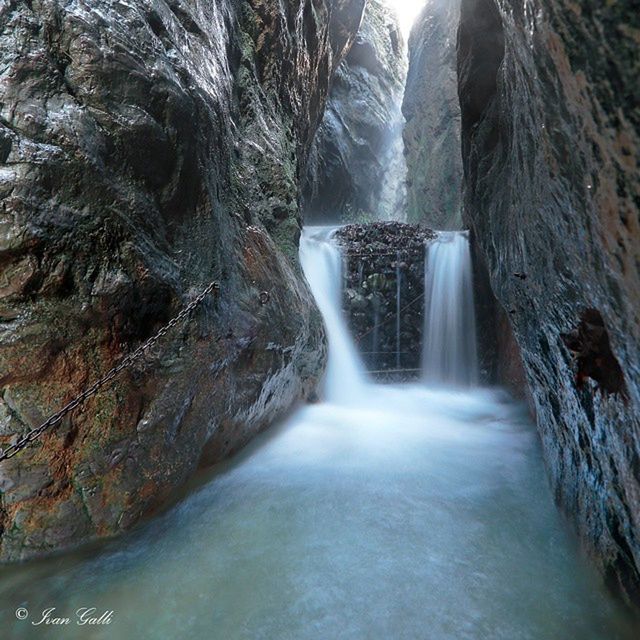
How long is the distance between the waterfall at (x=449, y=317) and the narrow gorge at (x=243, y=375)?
3.83 m

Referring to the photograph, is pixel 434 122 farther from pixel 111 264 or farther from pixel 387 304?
pixel 111 264

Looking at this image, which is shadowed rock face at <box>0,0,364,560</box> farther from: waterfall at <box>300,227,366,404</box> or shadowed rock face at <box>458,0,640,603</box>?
waterfall at <box>300,227,366,404</box>

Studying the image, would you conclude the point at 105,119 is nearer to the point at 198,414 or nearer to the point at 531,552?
the point at 198,414

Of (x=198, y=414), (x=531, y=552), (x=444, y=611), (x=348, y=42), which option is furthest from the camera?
(x=348, y=42)

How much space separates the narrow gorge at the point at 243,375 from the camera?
1952 mm

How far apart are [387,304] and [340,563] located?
709 centimetres

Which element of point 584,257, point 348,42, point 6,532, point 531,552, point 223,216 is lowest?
point 531,552

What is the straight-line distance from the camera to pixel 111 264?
272 centimetres

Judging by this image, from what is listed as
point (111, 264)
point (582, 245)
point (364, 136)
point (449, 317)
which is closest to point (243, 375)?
point (111, 264)

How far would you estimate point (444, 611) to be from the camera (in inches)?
87.1

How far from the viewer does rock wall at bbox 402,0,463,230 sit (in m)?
17.3

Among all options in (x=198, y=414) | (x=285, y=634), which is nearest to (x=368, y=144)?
(x=198, y=414)

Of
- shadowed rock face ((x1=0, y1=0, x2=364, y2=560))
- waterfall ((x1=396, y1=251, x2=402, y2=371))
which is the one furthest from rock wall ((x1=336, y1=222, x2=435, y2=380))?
shadowed rock face ((x1=0, y1=0, x2=364, y2=560))

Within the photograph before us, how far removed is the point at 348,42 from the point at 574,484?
509 inches
